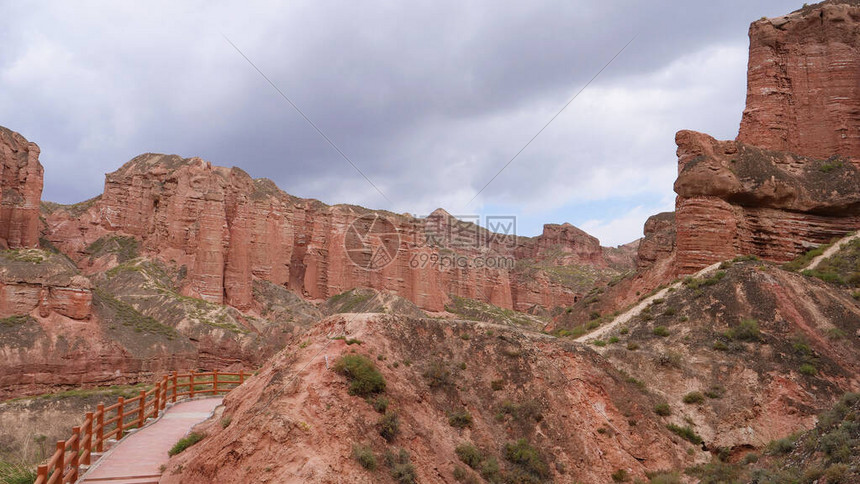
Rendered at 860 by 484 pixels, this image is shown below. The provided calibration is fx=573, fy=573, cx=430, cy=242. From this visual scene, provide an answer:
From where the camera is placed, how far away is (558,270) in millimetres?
128875

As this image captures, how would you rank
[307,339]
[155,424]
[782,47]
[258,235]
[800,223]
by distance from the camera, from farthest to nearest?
1. [258,235]
2. [782,47]
3. [800,223]
4. [155,424]
5. [307,339]

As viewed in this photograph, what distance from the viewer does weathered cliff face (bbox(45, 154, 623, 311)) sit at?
220 feet

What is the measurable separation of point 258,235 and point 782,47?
6147cm

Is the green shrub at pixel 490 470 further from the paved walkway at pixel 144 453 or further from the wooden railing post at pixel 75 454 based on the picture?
the wooden railing post at pixel 75 454

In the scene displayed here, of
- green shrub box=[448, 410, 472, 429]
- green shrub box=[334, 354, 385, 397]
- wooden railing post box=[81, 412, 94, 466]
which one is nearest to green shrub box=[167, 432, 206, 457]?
wooden railing post box=[81, 412, 94, 466]

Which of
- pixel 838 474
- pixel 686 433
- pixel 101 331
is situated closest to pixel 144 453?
pixel 838 474

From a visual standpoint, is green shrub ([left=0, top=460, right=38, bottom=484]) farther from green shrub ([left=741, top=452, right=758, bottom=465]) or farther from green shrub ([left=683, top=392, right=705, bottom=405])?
green shrub ([left=683, top=392, right=705, bottom=405])

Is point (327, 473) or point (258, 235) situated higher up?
point (258, 235)

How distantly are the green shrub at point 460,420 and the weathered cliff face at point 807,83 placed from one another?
29.0 metres

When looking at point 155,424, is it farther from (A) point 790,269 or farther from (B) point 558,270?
(B) point 558,270

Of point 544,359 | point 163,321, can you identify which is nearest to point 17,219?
point 163,321

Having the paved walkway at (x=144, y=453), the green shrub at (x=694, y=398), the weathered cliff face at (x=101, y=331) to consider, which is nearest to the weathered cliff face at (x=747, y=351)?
the green shrub at (x=694, y=398)

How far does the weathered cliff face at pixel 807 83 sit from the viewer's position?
35094mm

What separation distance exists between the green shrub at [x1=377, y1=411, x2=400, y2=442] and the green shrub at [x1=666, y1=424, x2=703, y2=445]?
9.82 m
